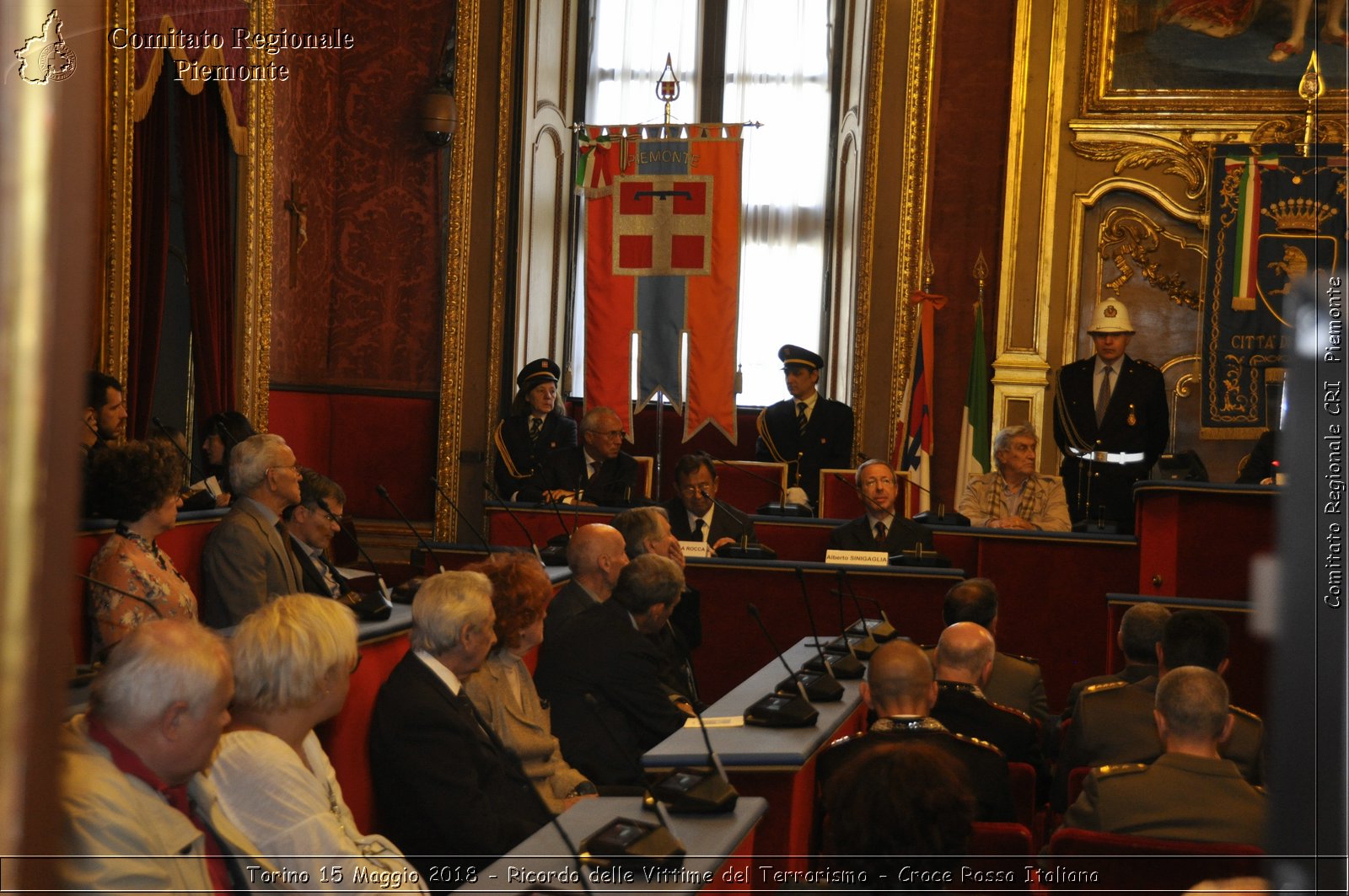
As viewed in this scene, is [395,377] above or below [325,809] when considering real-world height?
above

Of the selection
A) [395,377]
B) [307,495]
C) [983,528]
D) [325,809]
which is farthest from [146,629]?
[395,377]

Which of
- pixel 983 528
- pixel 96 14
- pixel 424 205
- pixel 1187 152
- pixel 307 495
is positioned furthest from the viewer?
pixel 424 205

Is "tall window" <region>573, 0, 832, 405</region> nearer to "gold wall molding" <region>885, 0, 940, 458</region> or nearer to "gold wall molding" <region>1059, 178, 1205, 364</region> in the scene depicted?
"gold wall molding" <region>885, 0, 940, 458</region>

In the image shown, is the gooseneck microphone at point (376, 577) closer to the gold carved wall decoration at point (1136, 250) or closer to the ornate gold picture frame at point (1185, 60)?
the gold carved wall decoration at point (1136, 250)

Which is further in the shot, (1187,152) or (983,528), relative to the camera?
(1187,152)

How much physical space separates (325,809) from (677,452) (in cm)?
753

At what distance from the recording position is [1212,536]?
511 cm

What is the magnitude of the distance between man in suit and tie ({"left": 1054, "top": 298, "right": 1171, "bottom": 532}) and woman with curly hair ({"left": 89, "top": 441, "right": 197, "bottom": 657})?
5.07 metres

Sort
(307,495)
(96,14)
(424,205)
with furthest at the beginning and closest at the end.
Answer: (424,205) < (307,495) < (96,14)

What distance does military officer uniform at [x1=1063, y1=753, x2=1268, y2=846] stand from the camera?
261 centimetres

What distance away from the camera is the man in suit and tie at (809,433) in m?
8.07

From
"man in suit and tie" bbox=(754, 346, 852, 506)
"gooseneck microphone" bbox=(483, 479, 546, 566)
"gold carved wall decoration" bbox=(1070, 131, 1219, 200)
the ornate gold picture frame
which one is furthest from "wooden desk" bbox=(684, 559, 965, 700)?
the ornate gold picture frame

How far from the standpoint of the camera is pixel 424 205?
31.3ft

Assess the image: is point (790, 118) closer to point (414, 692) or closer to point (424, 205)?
point (424, 205)
